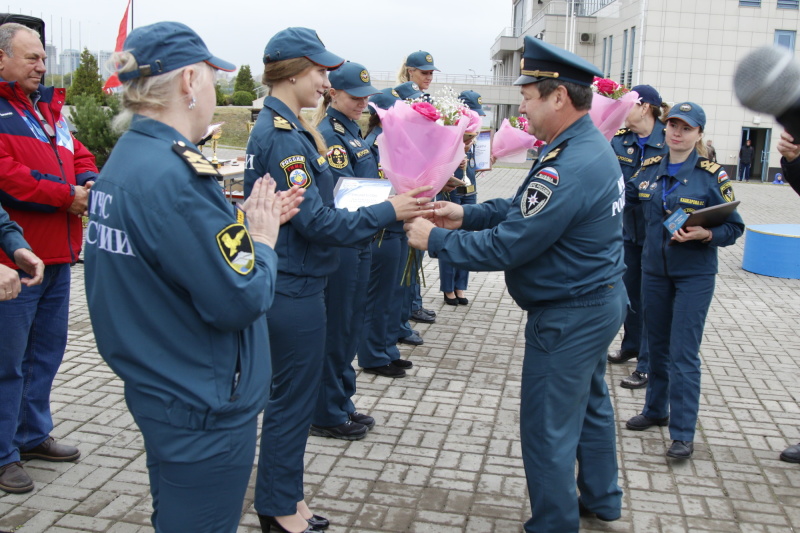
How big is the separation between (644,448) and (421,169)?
2.51 m

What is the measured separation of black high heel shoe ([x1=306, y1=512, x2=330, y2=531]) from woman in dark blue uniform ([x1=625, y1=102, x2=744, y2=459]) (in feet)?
7.35

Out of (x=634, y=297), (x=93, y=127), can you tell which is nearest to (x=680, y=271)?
(x=634, y=297)

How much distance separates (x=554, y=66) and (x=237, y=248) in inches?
70.1

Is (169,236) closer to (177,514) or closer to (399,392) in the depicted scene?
(177,514)

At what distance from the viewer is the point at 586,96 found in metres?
3.29

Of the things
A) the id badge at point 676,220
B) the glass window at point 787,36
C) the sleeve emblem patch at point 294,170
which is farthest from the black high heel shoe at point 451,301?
the glass window at point 787,36

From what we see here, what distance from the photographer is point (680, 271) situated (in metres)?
4.69

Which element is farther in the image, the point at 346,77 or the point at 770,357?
the point at 770,357

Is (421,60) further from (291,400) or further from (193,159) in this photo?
(193,159)

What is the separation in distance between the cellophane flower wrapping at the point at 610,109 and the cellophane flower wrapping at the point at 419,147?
2.56m

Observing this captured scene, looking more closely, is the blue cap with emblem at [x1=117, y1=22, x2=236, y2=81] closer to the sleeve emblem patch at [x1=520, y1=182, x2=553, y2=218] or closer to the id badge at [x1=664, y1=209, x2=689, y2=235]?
the sleeve emblem patch at [x1=520, y1=182, x2=553, y2=218]

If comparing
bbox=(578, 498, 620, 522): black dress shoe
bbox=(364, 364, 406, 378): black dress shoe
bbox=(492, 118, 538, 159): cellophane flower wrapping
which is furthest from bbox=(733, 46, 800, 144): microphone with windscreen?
bbox=(492, 118, 538, 159): cellophane flower wrapping

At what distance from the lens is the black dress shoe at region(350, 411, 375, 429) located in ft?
16.3

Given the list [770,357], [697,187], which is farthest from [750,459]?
[770,357]
